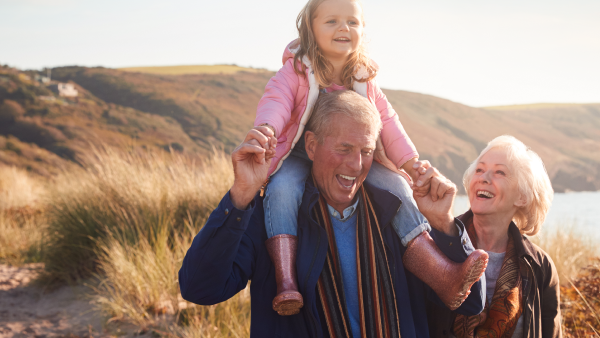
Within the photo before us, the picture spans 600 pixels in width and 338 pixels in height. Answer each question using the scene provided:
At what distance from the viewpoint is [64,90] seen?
52.6m

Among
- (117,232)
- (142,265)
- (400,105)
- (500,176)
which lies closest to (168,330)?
(142,265)

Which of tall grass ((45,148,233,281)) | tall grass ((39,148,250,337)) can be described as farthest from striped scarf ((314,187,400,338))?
tall grass ((45,148,233,281))

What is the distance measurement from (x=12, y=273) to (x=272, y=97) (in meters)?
6.73

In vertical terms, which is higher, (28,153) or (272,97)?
(272,97)

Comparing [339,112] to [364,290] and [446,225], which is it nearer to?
[446,225]

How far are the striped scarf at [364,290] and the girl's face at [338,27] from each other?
0.94 metres

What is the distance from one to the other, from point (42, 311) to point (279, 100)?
5264mm

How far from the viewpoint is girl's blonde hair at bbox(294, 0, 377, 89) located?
100 inches

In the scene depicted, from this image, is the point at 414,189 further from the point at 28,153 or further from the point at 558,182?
the point at 558,182

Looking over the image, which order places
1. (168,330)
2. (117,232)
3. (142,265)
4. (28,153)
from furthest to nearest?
(28,153) < (117,232) < (142,265) < (168,330)

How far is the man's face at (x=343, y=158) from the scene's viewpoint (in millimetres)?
2252

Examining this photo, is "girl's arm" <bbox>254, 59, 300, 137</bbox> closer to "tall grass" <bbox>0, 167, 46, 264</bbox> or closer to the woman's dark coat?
the woman's dark coat

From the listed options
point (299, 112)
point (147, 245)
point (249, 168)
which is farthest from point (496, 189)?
point (147, 245)

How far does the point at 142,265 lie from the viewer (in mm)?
5266
